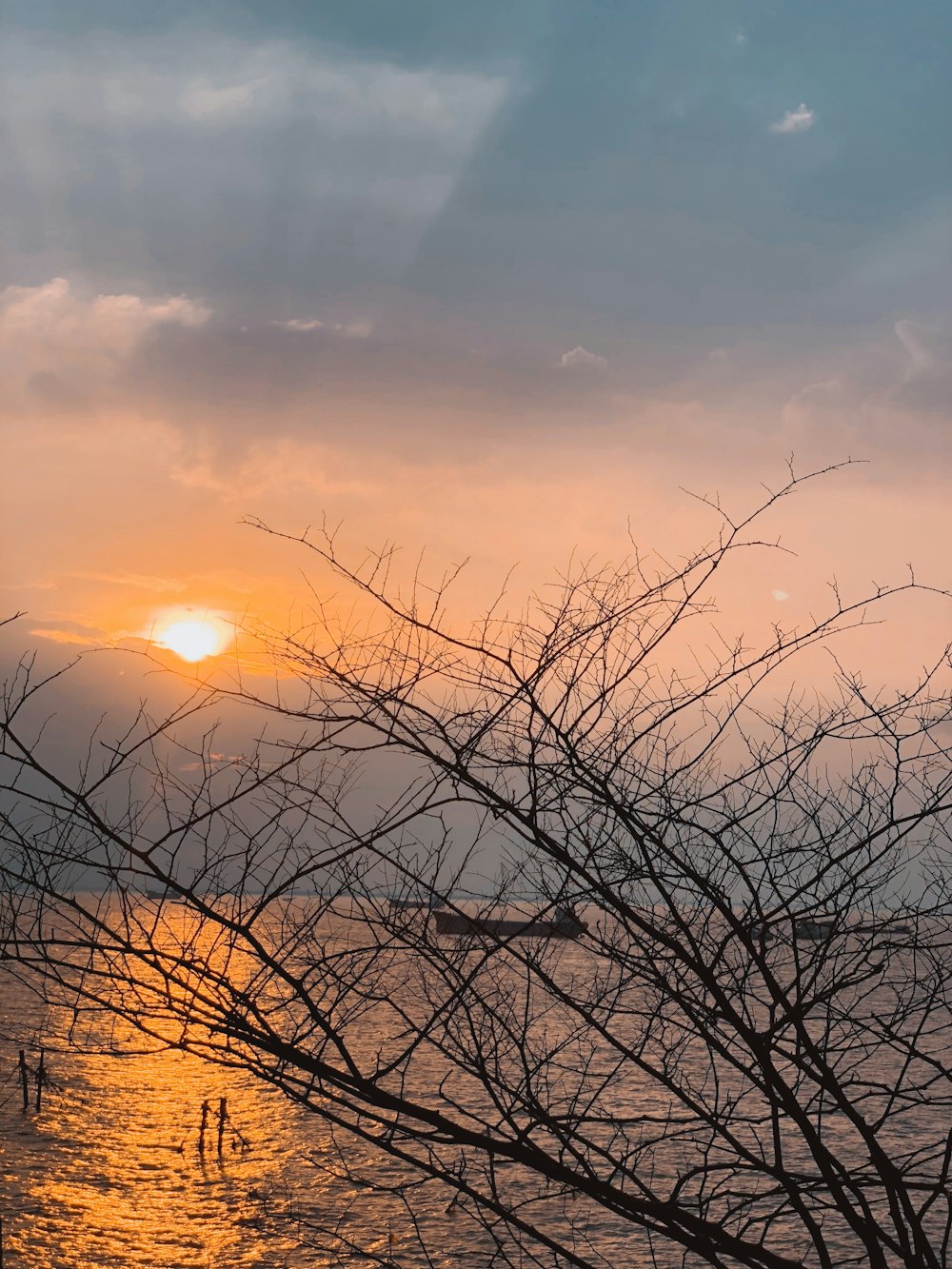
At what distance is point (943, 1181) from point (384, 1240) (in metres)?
19.5

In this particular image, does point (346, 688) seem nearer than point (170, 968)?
No

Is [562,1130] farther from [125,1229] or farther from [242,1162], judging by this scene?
[242,1162]

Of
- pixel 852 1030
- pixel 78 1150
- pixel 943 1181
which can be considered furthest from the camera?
pixel 78 1150

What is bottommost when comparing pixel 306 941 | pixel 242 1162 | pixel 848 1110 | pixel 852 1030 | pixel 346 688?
pixel 848 1110

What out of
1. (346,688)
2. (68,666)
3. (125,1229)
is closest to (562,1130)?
(346,688)

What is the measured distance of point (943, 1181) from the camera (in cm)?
347

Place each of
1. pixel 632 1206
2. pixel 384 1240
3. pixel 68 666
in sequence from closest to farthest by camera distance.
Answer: pixel 632 1206 → pixel 68 666 → pixel 384 1240

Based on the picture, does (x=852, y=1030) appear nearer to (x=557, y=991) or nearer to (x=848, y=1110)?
(x=848, y=1110)

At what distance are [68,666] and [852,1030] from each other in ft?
10.0

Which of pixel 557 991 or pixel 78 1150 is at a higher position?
pixel 78 1150

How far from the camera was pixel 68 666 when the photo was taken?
3797 mm

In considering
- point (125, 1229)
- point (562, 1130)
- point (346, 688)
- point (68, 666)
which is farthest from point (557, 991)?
point (125, 1229)

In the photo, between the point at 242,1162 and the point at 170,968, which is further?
the point at 242,1162

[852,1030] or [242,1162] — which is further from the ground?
[242,1162]
